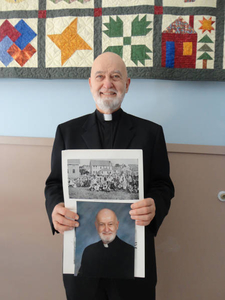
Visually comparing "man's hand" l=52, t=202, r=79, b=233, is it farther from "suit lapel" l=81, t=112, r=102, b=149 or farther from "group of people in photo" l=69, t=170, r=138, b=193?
"suit lapel" l=81, t=112, r=102, b=149

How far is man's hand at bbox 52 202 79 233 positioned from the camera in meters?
0.81

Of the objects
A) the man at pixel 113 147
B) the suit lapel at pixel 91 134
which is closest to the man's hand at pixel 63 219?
the man at pixel 113 147

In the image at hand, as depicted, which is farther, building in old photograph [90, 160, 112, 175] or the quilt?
the quilt

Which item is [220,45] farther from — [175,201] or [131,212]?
[131,212]

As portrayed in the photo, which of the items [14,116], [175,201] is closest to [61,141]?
[14,116]

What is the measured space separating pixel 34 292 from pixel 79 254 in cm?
83

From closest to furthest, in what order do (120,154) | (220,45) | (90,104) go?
(120,154)
(220,45)
(90,104)

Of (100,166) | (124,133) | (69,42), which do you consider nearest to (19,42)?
(69,42)

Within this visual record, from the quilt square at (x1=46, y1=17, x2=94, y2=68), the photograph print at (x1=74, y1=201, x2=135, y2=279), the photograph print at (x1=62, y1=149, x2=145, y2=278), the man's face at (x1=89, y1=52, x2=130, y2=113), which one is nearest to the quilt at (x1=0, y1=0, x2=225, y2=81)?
the quilt square at (x1=46, y1=17, x2=94, y2=68)

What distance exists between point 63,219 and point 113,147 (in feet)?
1.01

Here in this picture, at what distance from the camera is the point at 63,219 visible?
32.5 inches

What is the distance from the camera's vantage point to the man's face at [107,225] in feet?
2.67

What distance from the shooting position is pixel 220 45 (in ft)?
4.13

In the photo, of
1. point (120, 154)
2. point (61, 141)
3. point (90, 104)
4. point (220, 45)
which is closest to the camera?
point (120, 154)
